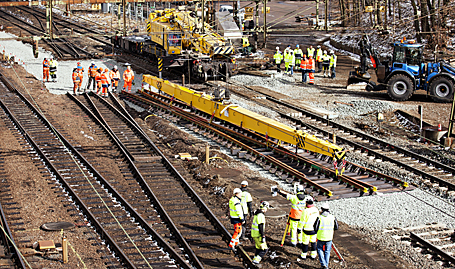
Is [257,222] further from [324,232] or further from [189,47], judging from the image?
[189,47]

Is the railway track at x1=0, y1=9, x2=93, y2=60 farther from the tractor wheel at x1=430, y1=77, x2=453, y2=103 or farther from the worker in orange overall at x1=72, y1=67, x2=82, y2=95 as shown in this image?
the tractor wheel at x1=430, y1=77, x2=453, y2=103

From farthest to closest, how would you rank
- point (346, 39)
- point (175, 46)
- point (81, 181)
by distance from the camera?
1. point (346, 39)
2. point (175, 46)
3. point (81, 181)

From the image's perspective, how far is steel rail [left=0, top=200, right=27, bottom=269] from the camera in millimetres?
11567

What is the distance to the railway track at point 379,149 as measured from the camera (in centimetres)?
1723

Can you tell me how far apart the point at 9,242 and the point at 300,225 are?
6432 millimetres

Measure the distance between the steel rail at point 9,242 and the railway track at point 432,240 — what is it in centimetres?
826

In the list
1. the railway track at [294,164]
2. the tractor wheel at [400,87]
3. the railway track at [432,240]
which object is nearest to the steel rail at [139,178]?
the railway track at [294,164]

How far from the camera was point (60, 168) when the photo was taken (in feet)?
58.1

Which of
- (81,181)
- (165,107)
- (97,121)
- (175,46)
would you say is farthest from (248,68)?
(81,181)

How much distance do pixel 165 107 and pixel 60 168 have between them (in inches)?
339

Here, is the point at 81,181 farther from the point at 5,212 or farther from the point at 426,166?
the point at 426,166

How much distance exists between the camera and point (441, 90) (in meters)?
25.8

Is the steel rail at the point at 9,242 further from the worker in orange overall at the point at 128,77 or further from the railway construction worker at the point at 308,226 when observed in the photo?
the worker in orange overall at the point at 128,77

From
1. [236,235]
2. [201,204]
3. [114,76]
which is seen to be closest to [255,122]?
[201,204]
